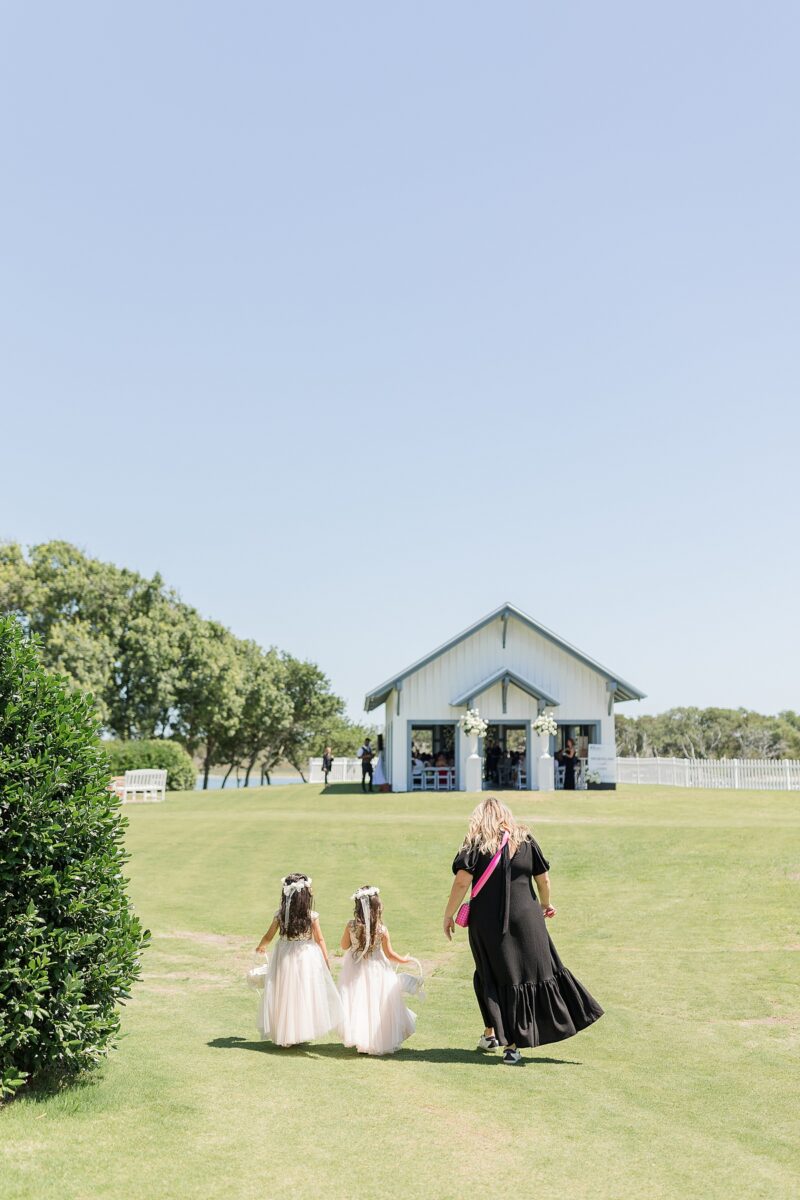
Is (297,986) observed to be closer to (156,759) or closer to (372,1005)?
(372,1005)

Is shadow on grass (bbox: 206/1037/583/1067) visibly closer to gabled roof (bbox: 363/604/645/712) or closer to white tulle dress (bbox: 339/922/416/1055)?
white tulle dress (bbox: 339/922/416/1055)

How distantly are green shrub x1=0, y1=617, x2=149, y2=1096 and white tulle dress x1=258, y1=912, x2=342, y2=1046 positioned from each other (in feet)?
4.85

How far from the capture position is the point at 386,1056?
8.16 meters

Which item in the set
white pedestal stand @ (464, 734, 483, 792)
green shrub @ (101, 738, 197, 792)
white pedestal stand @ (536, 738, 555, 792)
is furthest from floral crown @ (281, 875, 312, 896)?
green shrub @ (101, 738, 197, 792)

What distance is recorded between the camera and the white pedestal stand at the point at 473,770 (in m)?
37.5

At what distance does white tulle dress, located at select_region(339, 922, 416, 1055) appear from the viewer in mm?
8117

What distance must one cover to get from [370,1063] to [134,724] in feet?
171

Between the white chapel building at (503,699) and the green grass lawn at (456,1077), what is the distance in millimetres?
20219

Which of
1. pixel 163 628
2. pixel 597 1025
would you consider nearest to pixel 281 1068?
pixel 597 1025

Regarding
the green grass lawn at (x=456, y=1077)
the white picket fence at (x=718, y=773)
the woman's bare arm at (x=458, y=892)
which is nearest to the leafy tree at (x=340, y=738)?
the white picket fence at (x=718, y=773)

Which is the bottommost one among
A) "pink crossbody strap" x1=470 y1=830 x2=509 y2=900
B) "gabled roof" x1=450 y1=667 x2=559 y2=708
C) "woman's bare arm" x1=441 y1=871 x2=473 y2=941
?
"woman's bare arm" x1=441 y1=871 x2=473 y2=941

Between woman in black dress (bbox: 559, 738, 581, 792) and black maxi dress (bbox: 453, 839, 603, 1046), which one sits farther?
woman in black dress (bbox: 559, 738, 581, 792)

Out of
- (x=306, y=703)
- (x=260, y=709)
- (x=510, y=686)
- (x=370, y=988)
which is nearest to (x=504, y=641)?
(x=510, y=686)

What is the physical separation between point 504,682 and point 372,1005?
31.1m
